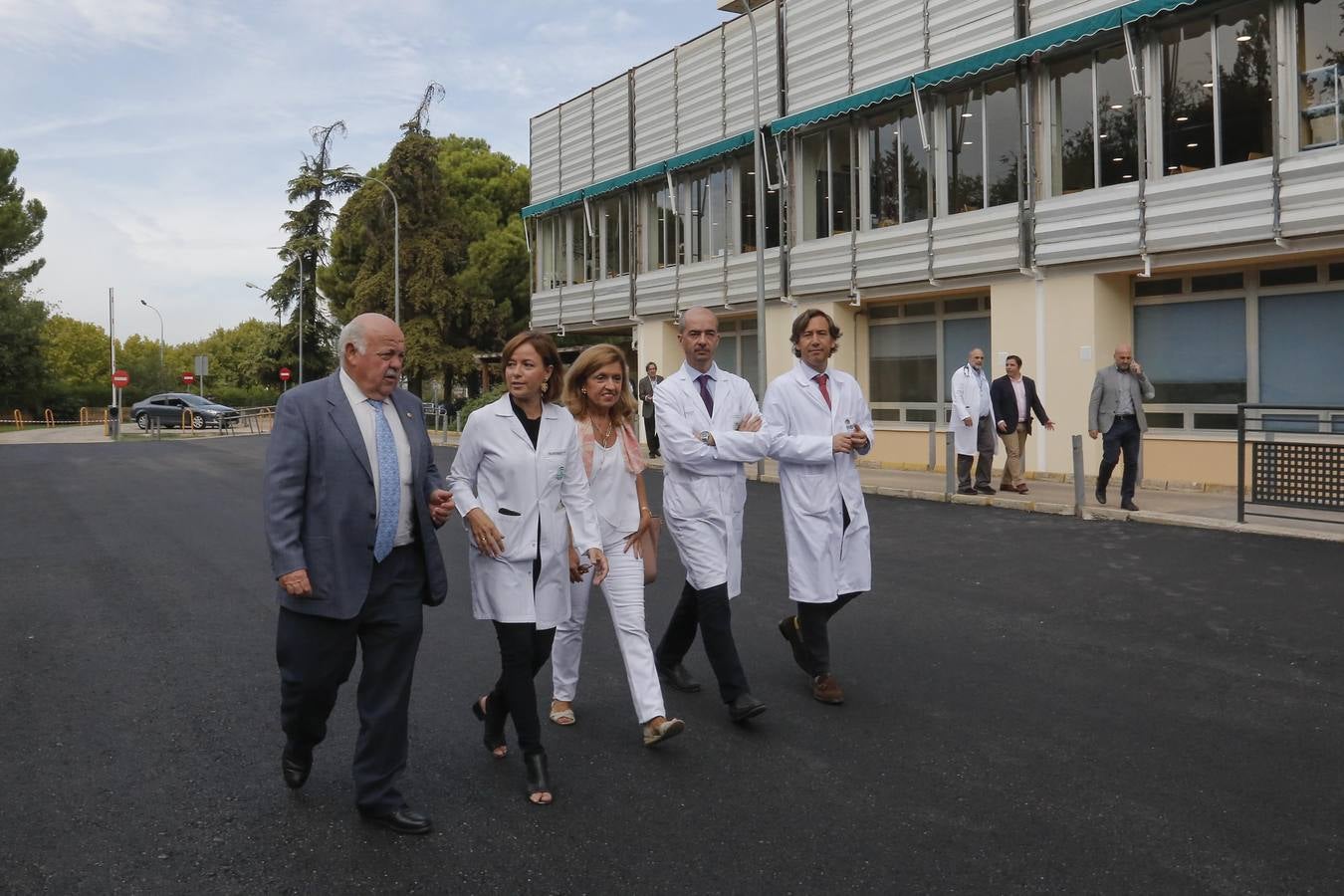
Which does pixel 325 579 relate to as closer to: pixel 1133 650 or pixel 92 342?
pixel 1133 650

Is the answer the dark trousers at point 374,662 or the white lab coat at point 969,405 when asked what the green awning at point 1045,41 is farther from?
the dark trousers at point 374,662

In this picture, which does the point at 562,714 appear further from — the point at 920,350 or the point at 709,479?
the point at 920,350

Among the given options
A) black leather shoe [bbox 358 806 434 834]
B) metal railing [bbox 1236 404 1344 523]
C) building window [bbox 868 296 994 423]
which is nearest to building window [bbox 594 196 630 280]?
building window [bbox 868 296 994 423]

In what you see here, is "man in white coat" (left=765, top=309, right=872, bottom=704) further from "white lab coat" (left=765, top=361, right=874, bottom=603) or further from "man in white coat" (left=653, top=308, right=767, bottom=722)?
"man in white coat" (left=653, top=308, right=767, bottom=722)

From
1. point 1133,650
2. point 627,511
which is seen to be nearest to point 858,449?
point 627,511

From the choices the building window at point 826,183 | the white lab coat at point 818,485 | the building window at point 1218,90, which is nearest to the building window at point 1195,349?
the building window at point 1218,90

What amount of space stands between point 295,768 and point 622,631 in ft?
4.69

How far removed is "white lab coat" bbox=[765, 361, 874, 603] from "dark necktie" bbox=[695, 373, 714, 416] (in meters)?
0.29

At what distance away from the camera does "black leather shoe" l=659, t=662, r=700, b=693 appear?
593 centimetres

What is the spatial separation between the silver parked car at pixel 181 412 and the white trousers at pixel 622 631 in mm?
45748

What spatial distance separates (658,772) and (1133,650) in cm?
353

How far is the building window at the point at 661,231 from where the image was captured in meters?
28.1

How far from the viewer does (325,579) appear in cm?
398

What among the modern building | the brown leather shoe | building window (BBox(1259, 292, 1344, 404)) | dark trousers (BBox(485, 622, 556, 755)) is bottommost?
the brown leather shoe
